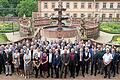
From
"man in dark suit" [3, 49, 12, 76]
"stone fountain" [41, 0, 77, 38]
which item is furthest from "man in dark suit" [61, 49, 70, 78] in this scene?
"stone fountain" [41, 0, 77, 38]

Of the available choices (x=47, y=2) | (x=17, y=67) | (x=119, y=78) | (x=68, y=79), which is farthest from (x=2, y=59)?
(x=47, y=2)

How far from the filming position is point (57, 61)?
19.8m

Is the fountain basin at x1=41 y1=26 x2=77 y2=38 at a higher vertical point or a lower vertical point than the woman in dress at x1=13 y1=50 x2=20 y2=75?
lower

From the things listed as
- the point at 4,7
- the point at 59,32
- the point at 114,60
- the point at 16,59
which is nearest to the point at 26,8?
the point at 4,7

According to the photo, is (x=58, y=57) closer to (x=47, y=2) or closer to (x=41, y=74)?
(x=41, y=74)

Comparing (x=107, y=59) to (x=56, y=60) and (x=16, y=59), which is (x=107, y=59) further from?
(x=16, y=59)

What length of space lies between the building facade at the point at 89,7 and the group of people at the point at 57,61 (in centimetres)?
5294

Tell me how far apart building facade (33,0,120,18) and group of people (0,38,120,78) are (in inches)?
2084

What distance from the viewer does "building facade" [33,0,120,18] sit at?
73.1 metres

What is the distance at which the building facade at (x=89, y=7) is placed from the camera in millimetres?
73062

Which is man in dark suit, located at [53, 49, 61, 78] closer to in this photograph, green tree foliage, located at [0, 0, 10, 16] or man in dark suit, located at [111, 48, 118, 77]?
man in dark suit, located at [111, 48, 118, 77]

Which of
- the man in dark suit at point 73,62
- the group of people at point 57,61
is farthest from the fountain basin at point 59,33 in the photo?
the man in dark suit at point 73,62

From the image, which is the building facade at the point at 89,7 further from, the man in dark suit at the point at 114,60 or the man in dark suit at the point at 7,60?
the man in dark suit at the point at 114,60

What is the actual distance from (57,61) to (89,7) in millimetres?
54750
